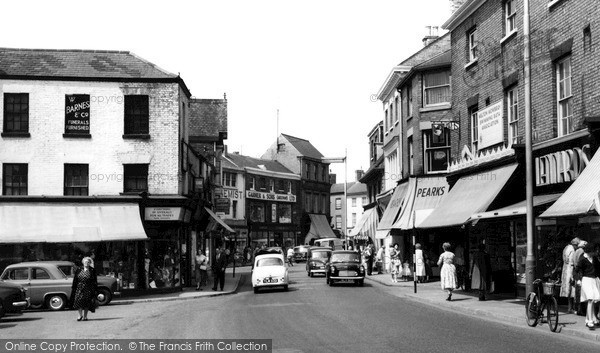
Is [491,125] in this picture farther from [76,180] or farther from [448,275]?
[76,180]

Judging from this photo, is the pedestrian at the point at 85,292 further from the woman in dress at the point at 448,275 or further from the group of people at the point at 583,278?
the group of people at the point at 583,278

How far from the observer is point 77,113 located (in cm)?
3219

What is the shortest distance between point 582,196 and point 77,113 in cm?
2254

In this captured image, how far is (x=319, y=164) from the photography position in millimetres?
95750

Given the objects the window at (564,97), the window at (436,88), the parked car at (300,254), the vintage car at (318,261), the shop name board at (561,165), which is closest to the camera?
the shop name board at (561,165)

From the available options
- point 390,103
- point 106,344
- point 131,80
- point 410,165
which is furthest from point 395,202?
point 106,344

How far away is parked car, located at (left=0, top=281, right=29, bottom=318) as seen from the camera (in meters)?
20.7

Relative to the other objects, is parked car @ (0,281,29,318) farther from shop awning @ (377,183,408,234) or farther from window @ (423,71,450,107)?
window @ (423,71,450,107)

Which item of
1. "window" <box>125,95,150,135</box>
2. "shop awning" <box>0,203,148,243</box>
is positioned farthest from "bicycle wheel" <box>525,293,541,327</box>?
"window" <box>125,95,150,135</box>

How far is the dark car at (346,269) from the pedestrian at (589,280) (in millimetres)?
17931

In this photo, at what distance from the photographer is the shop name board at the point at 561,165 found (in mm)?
19109

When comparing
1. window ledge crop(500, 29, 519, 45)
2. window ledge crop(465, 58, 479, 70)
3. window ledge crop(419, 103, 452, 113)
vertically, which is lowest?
window ledge crop(419, 103, 452, 113)

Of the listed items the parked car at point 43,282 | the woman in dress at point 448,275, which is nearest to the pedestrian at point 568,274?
the woman in dress at point 448,275

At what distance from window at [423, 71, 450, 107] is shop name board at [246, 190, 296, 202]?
42217 mm
